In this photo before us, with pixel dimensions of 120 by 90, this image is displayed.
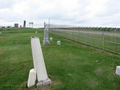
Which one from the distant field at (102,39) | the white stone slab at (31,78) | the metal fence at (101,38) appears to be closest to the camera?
the white stone slab at (31,78)

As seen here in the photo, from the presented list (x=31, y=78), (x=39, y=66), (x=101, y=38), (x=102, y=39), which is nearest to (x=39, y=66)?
(x=39, y=66)

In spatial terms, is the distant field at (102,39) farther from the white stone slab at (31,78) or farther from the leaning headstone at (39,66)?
the white stone slab at (31,78)

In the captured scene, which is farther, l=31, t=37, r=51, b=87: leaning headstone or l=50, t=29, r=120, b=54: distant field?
l=50, t=29, r=120, b=54: distant field

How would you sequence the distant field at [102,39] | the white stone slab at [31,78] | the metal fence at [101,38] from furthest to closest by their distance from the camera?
1. the metal fence at [101,38]
2. the distant field at [102,39]
3. the white stone slab at [31,78]

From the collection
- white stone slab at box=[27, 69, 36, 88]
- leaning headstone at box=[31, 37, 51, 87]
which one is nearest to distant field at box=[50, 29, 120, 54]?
leaning headstone at box=[31, 37, 51, 87]

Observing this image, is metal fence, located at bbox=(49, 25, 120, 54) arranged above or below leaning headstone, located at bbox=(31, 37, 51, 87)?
above

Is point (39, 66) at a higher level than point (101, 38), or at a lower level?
lower

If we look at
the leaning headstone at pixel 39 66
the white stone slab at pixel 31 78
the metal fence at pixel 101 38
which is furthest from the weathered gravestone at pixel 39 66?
the metal fence at pixel 101 38

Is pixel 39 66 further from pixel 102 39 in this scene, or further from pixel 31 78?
pixel 102 39

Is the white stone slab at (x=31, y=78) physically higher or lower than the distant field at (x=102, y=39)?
lower

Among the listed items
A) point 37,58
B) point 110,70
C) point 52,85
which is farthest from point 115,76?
point 37,58

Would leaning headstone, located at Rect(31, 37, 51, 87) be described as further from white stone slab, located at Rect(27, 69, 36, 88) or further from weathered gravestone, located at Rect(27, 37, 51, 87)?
white stone slab, located at Rect(27, 69, 36, 88)

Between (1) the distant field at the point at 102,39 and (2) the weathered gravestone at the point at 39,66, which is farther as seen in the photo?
(1) the distant field at the point at 102,39

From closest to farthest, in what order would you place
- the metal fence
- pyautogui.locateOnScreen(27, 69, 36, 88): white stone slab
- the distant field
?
1. pyautogui.locateOnScreen(27, 69, 36, 88): white stone slab
2. the distant field
3. the metal fence
